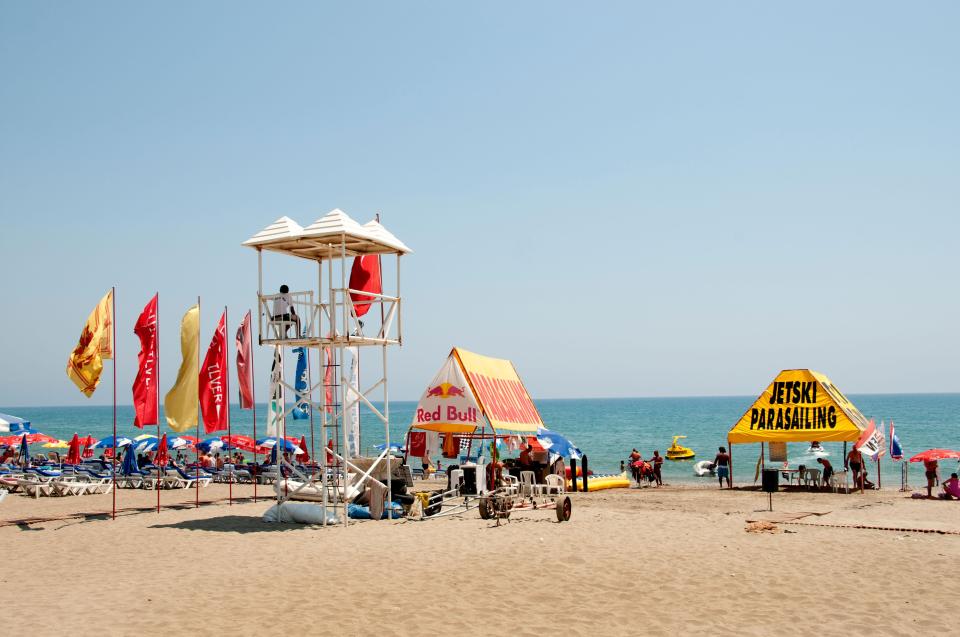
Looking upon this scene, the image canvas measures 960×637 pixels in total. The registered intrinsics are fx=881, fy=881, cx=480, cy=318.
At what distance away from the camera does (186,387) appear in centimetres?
2011

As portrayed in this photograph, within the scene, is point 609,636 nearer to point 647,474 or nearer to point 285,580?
point 285,580

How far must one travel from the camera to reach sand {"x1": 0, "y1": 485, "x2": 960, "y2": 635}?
9734 millimetres

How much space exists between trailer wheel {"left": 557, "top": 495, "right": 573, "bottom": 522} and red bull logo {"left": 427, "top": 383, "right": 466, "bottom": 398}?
6255 millimetres

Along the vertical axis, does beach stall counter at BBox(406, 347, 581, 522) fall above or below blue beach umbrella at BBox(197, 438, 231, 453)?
above

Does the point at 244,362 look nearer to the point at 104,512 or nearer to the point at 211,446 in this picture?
the point at 104,512

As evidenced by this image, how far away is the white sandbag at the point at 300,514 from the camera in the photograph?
17500mm

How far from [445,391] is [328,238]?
22.1 ft

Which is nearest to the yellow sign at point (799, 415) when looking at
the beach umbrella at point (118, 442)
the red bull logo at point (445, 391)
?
the red bull logo at point (445, 391)

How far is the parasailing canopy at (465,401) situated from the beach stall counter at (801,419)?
6.50 meters

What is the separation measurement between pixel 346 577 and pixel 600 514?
26.8ft

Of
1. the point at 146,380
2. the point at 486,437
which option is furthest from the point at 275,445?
the point at 146,380

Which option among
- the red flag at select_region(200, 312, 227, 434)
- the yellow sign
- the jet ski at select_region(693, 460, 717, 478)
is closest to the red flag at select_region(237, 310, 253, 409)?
the red flag at select_region(200, 312, 227, 434)

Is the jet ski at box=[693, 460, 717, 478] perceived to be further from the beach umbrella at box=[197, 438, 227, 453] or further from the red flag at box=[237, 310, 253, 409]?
the red flag at box=[237, 310, 253, 409]

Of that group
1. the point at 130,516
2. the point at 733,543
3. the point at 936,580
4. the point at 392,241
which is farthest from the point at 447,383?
the point at 936,580
